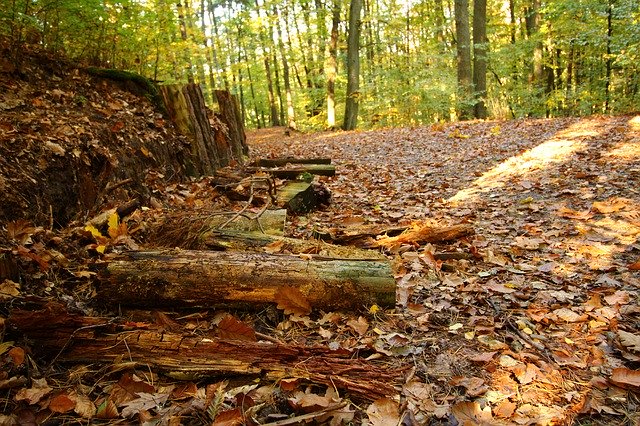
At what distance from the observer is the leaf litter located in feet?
6.21

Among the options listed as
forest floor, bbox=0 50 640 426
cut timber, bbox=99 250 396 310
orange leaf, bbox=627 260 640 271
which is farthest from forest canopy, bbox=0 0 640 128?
orange leaf, bbox=627 260 640 271

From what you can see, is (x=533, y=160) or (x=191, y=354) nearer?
(x=191, y=354)

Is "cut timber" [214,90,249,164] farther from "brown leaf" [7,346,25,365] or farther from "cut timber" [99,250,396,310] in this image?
"brown leaf" [7,346,25,365]

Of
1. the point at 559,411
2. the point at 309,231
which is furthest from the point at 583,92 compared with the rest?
the point at 559,411

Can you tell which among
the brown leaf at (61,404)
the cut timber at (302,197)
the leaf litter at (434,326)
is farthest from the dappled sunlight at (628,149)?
the brown leaf at (61,404)

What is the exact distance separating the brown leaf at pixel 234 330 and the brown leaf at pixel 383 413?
0.81 m

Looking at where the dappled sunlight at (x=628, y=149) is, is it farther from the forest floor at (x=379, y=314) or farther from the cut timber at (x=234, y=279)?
the cut timber at (x=234, y=279)

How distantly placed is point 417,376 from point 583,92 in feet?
58.8

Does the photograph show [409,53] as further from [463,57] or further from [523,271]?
[523,271]

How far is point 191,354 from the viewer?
6.96ft

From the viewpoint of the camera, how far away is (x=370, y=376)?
209 centimetres

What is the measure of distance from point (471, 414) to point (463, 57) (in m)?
13.9

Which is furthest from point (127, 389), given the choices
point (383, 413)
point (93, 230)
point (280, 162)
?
point (280, 162)

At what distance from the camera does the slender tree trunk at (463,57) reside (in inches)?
521
